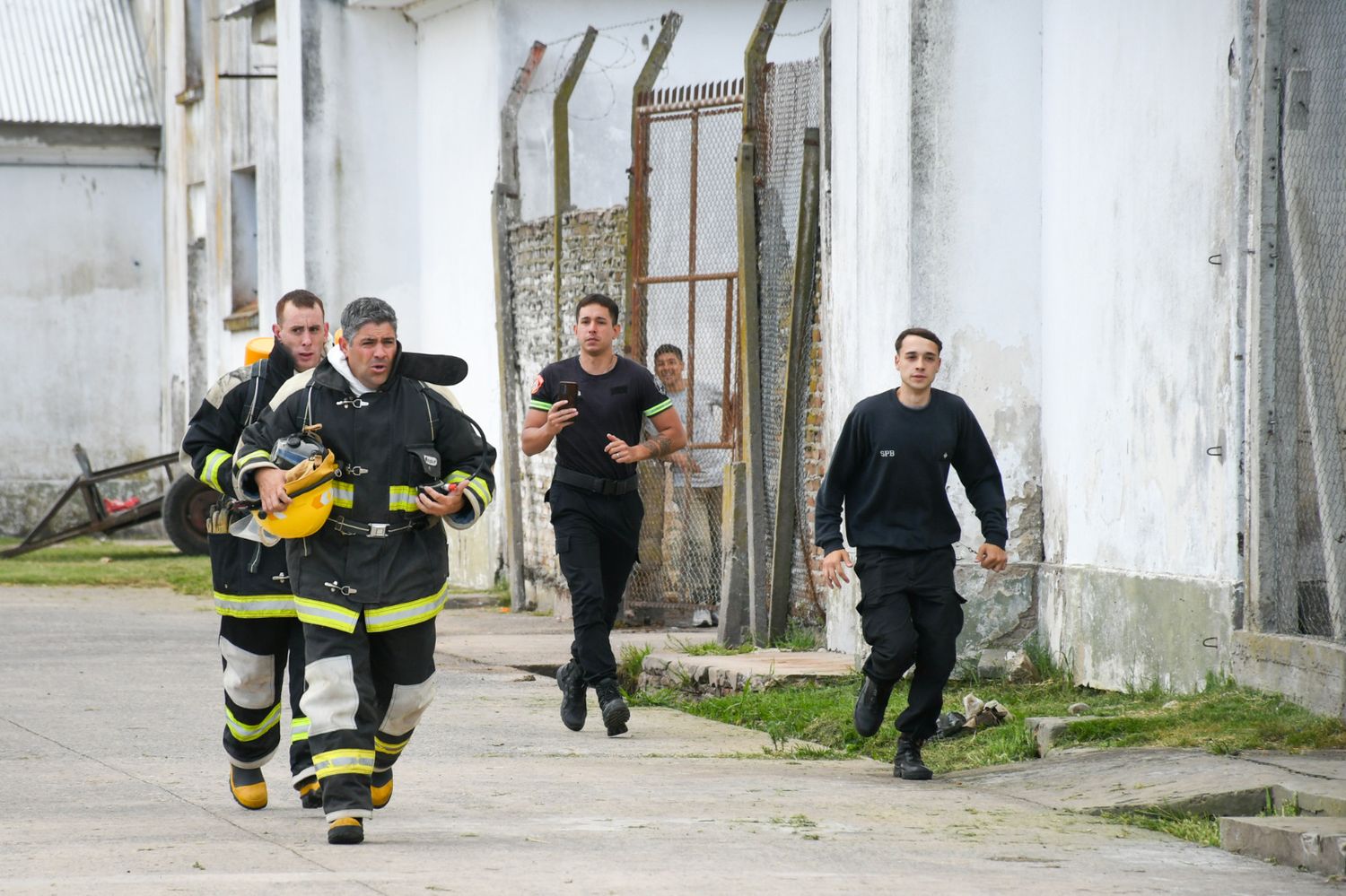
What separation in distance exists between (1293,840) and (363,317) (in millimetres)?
3187

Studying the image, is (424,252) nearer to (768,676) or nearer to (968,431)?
(768,676)

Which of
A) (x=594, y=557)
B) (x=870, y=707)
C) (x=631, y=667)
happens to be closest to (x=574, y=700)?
(x=594, y=557)

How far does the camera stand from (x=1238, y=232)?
26.3ft

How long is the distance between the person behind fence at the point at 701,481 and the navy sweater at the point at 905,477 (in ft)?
16.9

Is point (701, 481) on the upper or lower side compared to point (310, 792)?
upper

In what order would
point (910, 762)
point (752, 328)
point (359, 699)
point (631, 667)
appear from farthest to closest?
point (752, 328) < point (631, 667) < point (910, 762) < point (359, 699)

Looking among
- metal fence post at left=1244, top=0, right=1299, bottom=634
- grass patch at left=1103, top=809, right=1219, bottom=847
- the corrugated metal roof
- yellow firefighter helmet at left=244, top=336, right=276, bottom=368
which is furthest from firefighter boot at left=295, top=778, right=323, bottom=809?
the corrugated metal roof

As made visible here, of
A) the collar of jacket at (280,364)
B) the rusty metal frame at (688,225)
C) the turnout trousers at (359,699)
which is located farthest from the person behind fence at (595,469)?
the rusty metal frame at (688,225)

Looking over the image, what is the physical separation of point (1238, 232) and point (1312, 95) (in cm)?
60

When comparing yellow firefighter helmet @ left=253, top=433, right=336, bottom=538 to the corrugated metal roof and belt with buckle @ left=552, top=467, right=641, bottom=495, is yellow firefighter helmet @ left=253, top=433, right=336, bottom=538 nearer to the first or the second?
belt with buckle @ left=552, top=467, right=641, bottom=495

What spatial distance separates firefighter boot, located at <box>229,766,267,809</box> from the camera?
671cm

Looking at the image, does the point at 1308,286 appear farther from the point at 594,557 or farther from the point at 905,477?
the point at 594,557

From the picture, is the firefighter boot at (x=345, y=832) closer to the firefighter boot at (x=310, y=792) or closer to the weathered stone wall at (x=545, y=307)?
the firefighter boot at (x=310, y=792)

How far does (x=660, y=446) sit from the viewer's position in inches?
363
